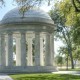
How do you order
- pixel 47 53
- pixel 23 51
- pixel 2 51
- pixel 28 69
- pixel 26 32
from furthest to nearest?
pixel 2 51 < pixel 47 53 < pixel 26 32 < pixel 23 51 < pixel 28 69

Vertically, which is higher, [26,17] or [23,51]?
[26,17]

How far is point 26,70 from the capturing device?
66438 millimetres

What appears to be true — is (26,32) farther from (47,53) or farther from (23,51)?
(47,53)

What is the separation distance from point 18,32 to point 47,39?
6537 millimetres

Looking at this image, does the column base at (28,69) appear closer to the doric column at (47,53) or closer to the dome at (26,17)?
the doric column at (47,53)

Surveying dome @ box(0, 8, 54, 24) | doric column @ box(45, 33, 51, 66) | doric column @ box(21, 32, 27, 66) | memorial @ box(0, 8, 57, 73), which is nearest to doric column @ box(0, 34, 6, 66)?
memorial @ box(0, 8, 57, 73)

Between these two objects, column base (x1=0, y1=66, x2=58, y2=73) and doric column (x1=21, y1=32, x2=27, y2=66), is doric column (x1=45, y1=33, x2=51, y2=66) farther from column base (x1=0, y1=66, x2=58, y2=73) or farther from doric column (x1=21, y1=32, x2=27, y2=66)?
doric column (x1=21, y1=32, x2=27, y2=66)

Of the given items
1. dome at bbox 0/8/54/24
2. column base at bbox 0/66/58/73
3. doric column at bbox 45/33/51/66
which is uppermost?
dome at bbox 0/8/54/24

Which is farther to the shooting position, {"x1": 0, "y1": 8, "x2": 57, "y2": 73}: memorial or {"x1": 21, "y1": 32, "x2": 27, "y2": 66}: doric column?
{"x1": 21, "y1": 32, "x2": 27, "y2": 66}: doric column

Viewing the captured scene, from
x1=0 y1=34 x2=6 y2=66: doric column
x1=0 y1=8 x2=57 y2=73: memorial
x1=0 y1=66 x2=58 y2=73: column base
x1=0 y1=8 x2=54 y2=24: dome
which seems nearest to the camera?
x1=0 y1=66 x2=58 y2=73: column base

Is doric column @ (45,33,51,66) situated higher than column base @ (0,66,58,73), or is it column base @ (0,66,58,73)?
doric column @ (45,33,51,66)

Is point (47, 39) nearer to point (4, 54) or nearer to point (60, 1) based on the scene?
point (4, 54)

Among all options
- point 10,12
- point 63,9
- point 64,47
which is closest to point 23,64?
point 10,12

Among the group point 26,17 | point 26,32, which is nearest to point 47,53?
point 26,32
